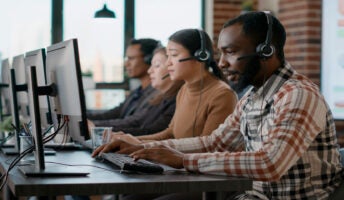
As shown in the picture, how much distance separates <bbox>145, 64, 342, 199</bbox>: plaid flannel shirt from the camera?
6.18ft

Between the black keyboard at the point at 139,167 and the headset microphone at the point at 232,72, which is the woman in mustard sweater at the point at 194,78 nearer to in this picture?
the headset microphone at the point at 232,72

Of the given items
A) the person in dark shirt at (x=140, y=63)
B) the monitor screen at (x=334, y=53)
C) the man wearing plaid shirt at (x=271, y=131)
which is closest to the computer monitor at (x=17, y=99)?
the man wearing plaid shirt at (x=271, y=131)

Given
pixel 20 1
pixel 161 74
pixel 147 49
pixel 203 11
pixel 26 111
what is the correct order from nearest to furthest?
pixel 26 111 < pixel 161 74 < pixel 147 49 < pixel 20 1 < pixel 203 11

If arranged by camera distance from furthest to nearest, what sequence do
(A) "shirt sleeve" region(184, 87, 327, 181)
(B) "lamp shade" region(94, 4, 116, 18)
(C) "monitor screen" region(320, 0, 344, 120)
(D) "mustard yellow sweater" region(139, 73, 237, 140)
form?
1. (B) "lamp shade" region(94, 4, 116, 18)
2. (C) "monitor screen" region(320, 0, 344, 120)
3. (D) "mustard yellow sweater" region(139, 73, 237, 140)
4. (A) "shirt sleeve" region(184, 87, 327, 181)

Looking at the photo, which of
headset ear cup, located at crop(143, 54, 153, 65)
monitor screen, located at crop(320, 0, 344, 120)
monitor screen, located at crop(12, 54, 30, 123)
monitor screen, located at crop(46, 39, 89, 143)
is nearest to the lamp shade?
headset ear cup, located at crop(143, 54, 153, 65)

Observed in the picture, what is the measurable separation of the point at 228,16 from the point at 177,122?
3774 millimetres

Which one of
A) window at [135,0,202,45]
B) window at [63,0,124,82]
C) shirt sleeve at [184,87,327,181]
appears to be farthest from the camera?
window at [135,0,202,45]

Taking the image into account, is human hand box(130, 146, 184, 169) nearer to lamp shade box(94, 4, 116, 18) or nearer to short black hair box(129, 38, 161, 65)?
short black hair box(129, 38, 161, 65)

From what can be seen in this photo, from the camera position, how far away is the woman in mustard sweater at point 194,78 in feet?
10.0

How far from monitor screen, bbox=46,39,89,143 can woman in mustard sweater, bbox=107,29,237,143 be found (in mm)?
918

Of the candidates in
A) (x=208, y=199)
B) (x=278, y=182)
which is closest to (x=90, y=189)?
(x=208, y=199)

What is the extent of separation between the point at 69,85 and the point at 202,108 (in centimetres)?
111

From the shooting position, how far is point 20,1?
22.0 feet

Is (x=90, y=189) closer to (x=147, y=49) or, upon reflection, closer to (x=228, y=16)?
(x=147, y=49)
